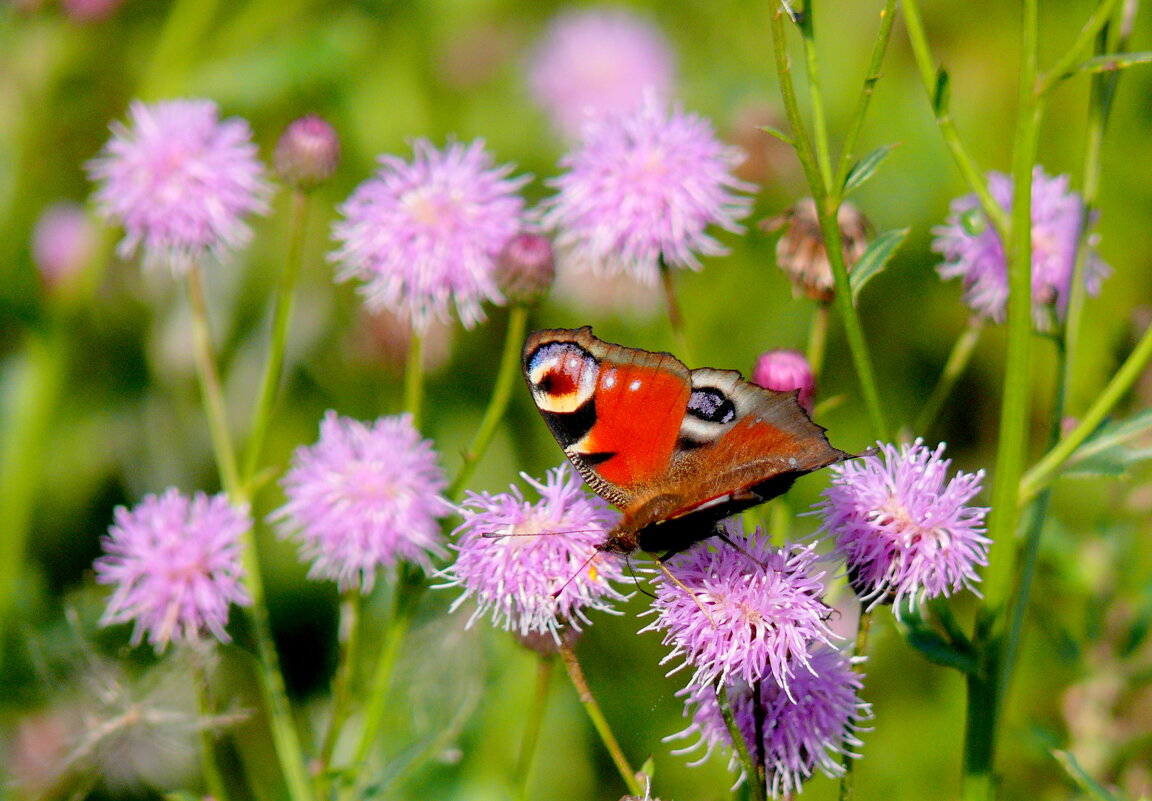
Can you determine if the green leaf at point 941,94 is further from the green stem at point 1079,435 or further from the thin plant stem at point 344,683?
the thin plant stem at point 344,683

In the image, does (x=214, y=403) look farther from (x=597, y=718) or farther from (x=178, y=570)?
(x=597, y=718)

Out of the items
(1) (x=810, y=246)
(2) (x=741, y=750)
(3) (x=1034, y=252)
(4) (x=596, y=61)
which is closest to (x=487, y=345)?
(4) (x=596, y=61)

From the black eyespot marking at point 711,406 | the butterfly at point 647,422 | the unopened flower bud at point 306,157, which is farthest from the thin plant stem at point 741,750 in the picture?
the unopened flower bud at point 306,157

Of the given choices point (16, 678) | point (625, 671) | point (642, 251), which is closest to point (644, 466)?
point (642, 251)

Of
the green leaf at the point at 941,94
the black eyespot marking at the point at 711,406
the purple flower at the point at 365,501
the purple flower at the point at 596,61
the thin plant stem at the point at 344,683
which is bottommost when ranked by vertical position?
the thin plant stem at the point at 344,683

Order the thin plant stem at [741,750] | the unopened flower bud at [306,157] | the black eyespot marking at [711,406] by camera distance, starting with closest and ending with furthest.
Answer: the thin plant stem at [741,750], the black eyespot marking at [711,406], the unopened flower bud at [306,157]

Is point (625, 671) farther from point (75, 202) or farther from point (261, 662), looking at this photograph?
point (75, 202)
